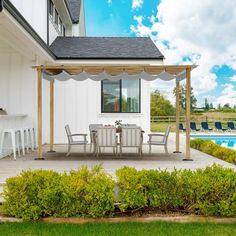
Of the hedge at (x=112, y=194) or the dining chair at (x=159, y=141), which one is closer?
the hedge at (x=112, y=194)

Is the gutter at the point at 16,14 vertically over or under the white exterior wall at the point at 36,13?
under

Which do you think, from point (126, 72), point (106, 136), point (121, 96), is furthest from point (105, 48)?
point (106, 136)

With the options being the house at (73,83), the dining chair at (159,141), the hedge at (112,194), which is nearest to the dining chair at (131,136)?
the dining chair at (159,141)

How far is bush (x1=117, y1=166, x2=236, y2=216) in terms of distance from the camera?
187 inches

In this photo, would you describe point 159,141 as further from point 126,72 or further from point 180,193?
point 180,193

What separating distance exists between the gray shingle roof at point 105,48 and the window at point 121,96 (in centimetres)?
116

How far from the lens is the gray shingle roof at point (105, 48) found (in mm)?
13280

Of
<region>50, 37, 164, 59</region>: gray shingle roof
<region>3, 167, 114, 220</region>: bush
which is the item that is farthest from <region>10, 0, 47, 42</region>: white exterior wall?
<region>3, 167, 114, 220</region>: bush

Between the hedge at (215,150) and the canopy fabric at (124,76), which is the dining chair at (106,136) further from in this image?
the hedge at (215,150)

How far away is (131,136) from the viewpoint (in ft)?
30.8

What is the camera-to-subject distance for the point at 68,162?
880 centimetres

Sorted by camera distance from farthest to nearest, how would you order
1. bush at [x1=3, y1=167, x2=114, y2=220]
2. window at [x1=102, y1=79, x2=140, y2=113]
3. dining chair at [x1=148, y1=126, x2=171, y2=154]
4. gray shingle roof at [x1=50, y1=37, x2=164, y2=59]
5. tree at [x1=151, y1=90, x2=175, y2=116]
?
tree at [x1=151, y1=90, x2=175, y2=116], window at [x1=102, y1=79, x2=140, y2=113], gray shingle roof at [x1=50, y1=37, x2=164, y2=59], dining chair at [x1=148, y1=126, x2=171, y2=154], bush at [x1=3, y1=167, x2=114, y2=220]

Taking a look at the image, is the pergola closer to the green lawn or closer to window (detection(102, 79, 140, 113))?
window (detection(102, 79, 140, 113))

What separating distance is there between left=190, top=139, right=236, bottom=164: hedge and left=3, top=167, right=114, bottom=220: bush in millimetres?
5244
